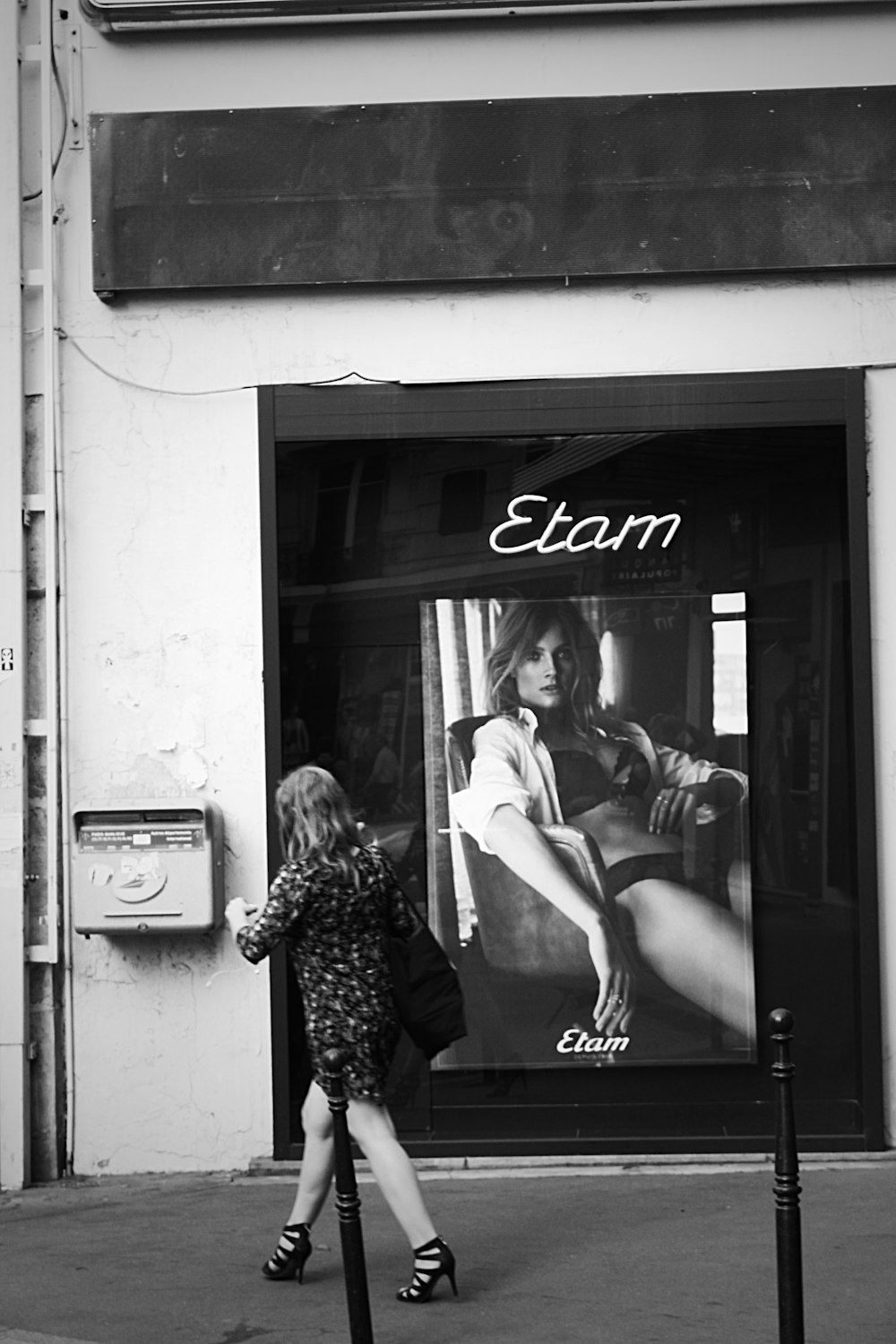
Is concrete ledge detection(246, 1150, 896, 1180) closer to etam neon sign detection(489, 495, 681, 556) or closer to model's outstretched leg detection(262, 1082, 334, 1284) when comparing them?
model's outstretched leg detection(262, 1082, 334, 1284)

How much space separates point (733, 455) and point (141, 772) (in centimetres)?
326

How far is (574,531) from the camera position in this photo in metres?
8.14

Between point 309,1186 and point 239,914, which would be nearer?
point 239,914

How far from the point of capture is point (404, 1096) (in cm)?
793

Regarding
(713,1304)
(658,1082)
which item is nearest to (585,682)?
(658,1082)

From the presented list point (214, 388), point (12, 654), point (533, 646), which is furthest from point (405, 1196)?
point (214, 388)

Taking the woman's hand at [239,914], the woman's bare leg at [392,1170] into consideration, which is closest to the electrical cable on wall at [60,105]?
the woman's hand at [239,914]

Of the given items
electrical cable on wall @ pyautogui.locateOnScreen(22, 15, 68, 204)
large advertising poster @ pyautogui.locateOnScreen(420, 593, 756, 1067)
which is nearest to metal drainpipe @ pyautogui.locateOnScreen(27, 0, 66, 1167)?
electrical cable on wall @ pyautogui.locateOnScreen(22, 15, 68, 204)

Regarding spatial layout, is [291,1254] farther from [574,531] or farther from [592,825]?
[574,531]

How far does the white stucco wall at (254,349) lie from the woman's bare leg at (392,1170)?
2.37m

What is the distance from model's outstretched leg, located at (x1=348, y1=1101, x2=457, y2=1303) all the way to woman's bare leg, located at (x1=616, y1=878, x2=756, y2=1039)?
8.55 ft

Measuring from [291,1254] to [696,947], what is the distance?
110 inches

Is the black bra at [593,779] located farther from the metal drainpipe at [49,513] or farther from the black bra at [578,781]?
the metal drainpipe at [49,513]

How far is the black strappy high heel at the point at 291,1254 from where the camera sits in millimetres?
5898
